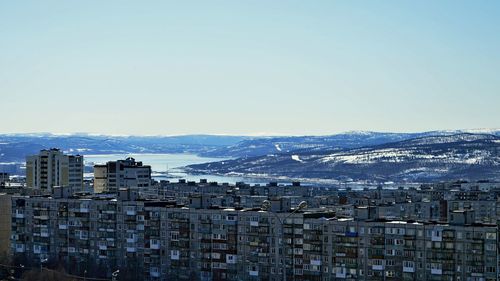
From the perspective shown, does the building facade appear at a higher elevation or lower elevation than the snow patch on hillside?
higher

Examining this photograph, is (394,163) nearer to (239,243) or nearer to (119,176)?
(119,176)

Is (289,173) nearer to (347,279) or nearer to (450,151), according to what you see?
(450,151)

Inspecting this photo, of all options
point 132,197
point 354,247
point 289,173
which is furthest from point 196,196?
point 289,173

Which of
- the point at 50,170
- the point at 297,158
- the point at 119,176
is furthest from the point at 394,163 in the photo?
the point at 50,170

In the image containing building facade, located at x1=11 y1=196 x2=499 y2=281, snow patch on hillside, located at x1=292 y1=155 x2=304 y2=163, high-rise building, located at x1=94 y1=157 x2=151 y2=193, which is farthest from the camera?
snow patch on hillside, located at x1=292 y1=155 x2=304 y2=163

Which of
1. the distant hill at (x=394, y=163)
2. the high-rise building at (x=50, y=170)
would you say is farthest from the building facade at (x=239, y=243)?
the distant hill at (x=394, y=163)

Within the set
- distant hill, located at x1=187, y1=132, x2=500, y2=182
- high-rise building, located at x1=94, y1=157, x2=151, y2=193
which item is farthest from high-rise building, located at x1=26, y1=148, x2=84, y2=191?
distant hill, located at x1=187, y1=132, x2=500, y2=182

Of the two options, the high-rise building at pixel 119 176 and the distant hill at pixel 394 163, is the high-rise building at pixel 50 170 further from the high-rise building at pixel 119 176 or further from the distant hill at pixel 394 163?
the distant hill at pixel 394 163

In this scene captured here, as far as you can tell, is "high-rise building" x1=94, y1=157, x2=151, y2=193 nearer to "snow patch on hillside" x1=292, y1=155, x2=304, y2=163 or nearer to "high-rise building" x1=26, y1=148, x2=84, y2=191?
"high-rise building" x1=26, y1=148, x2=84, y2=191
